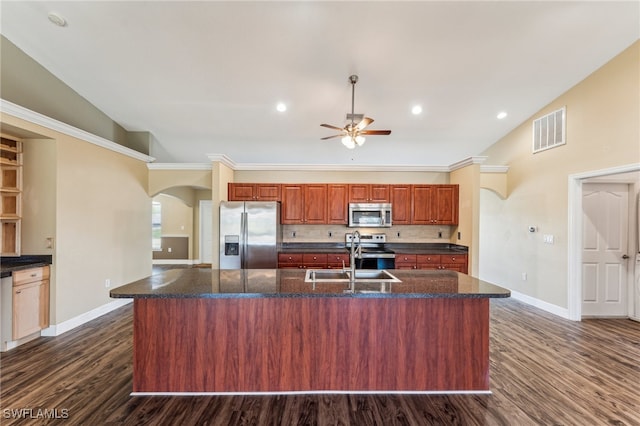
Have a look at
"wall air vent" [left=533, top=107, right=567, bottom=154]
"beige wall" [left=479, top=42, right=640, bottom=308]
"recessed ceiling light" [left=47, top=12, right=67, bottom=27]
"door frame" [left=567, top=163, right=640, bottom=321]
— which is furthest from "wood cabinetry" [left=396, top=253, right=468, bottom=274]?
"recessed ceiling light" [left=47, top=12, right=67, bottom=27]

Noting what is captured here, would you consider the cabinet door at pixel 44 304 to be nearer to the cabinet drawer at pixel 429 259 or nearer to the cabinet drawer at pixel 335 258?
the cabinet drawer at pixel 335 258

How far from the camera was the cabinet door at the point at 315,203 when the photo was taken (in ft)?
17.9

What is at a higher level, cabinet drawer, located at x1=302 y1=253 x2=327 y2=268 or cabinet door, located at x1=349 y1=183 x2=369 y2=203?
cabinet door, located at x1=349 y1=183 x2=369 y2=203

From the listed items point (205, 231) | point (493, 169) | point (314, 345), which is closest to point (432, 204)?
point (493, 169)

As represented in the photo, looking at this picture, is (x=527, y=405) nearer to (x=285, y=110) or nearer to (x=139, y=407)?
(x=139, y=407)

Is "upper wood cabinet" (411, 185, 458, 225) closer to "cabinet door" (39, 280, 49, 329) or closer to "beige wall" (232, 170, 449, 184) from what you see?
"beige wall" (232, 170, 449, 184)

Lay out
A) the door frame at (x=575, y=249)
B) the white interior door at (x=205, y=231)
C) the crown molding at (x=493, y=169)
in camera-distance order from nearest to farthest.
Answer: the door frame at (x=575, y=249)
the crown molding at (x=493, y=169)
the white interior door at (x=205, y=231)

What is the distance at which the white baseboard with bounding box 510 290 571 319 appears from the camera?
4275 mm

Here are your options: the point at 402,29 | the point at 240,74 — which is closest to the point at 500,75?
the point at 402,29

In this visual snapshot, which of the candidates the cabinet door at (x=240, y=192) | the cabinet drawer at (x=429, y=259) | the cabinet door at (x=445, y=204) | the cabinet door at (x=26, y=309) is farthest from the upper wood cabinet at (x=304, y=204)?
the cabinet door at (x=26, y=309)

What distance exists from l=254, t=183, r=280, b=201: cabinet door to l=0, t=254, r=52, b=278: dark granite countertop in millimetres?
3063

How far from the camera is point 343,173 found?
5.71m

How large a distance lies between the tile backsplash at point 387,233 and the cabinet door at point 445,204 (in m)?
0.30

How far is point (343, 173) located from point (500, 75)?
2.93 metres
